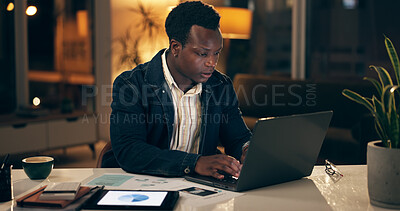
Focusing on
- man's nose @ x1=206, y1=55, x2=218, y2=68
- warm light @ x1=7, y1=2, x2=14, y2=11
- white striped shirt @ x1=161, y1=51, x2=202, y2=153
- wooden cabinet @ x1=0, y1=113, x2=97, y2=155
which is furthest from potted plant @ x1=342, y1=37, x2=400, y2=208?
warm light @ x1=7, y1=2, x2=14, y2=11

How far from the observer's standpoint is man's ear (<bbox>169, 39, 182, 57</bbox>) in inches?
77.7

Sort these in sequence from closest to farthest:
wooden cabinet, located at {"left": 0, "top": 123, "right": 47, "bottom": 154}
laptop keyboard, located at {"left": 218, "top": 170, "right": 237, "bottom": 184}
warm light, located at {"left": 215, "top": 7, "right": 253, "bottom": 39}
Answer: laptop keyboard, located at {"left": 218, "top": 170, "right": 237, "bottom": 184} → wooden cabinet, located at {"left": 0, "top": 123, "right": 47, "bottom": 154} → warm light, located at {"left": 215, "top": 7, "right": 253, "bottom": 39}

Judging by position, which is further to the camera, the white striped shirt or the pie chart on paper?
the white striped shirt

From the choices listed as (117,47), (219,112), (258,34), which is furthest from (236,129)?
(258,34)

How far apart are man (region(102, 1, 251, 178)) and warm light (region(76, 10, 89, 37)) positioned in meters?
4.09

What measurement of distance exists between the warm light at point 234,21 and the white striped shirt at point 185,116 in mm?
3360

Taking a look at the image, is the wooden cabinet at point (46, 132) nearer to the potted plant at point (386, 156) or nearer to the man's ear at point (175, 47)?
the man's ear at point (175, 47)

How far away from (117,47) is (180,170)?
4.31 m

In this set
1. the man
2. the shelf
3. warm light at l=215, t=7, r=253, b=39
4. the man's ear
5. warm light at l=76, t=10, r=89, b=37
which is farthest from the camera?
warm light at l=76, t=10, r=89, b=37

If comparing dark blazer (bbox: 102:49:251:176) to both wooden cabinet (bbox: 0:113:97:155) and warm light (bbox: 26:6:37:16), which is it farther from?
warm light (bbox: 26:6:37:16)

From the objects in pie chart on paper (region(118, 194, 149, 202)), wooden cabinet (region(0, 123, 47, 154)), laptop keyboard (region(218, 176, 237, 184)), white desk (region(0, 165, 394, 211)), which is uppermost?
laptop keyboard (region(218, 176, 237, 184))

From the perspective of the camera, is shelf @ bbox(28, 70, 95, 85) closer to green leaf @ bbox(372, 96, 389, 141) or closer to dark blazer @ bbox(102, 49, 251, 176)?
dark blazer @ bbox(102, 49, 251, 176)

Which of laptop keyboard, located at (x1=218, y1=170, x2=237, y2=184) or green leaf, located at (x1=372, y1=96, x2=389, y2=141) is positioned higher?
green leaf, located at (x1=372, y1=96, x2=389, y2=141)

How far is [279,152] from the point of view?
1.40 metres
